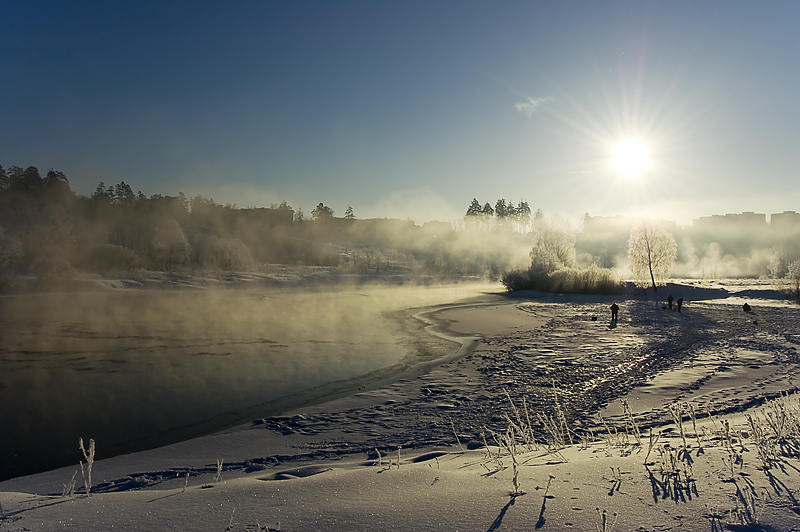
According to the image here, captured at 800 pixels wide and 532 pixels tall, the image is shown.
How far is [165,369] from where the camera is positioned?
11.4 m

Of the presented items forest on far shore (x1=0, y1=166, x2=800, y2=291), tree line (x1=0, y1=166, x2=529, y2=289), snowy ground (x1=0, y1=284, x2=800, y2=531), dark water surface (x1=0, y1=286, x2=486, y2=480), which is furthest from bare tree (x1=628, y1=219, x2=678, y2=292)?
snowy ground (x1=0, y1=284, x2=800, y2=531)

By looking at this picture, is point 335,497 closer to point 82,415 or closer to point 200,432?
point 200,432

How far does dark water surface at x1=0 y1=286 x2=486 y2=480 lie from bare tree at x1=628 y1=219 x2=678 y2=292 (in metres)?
29.0

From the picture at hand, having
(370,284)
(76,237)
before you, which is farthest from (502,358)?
(76,237)

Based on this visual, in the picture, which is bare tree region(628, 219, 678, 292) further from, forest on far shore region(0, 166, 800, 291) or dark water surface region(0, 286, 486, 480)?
dark water surface region(0, 286, 486, 480)

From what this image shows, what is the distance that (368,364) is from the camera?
478 inches

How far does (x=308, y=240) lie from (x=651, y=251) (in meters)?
84.8

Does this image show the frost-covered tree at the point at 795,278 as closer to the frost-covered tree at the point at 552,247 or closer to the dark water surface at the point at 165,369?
the frost-covered tree at the point at 552,247

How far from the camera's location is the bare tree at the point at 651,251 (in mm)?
40344

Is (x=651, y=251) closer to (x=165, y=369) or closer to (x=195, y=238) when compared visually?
(x=165, y=369)

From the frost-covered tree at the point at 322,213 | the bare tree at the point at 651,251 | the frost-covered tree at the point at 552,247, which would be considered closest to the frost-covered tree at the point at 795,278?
the bare tree at the point at 651,251

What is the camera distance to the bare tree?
40.3 meters

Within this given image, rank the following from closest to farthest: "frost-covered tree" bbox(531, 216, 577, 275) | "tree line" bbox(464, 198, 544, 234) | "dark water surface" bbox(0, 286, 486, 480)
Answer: "dark water surface" bbox(0, 286, 486, 480) < "frost-covered tree" bbox(531, 216, 577, 275) < "tree line" bbox(464, 198, 544, 234)

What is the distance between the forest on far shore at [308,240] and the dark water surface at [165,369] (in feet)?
86.3
